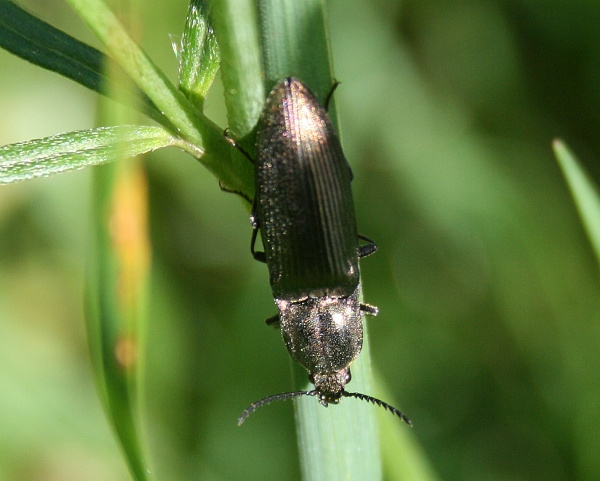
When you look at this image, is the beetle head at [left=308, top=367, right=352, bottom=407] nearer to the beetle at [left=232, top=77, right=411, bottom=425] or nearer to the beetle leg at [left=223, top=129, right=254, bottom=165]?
the beetle at [left=232, top=77, right=411, bottom=425]

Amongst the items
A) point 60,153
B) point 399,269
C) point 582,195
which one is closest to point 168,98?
point 60,153

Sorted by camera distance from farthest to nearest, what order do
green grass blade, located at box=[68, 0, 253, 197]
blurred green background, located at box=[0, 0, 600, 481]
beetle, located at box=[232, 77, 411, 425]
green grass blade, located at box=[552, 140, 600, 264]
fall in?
blurred green background, located at box=[0, 0, 600, 481], green grass blade, located at box=[552, 140, 600, 264], beetle, located at box=[232, 77, 411, 425], green grass blade, located at box=[68, 0, 253, 197]

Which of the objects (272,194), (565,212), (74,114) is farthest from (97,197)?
(565,212)

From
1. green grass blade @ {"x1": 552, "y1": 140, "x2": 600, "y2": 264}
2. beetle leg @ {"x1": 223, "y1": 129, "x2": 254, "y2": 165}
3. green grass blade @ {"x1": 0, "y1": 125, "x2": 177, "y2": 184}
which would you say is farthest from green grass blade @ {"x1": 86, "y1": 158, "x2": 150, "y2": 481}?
green grass blade @ {"x1": 552, "y1": 140, "x2": 600, "y2": 264}

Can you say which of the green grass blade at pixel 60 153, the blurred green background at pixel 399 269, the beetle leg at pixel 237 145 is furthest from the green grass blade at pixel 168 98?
the blurred green background at pixel 399 269

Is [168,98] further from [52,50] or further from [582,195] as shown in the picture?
[582,195]

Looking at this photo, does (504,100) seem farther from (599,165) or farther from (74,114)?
(74,114)
